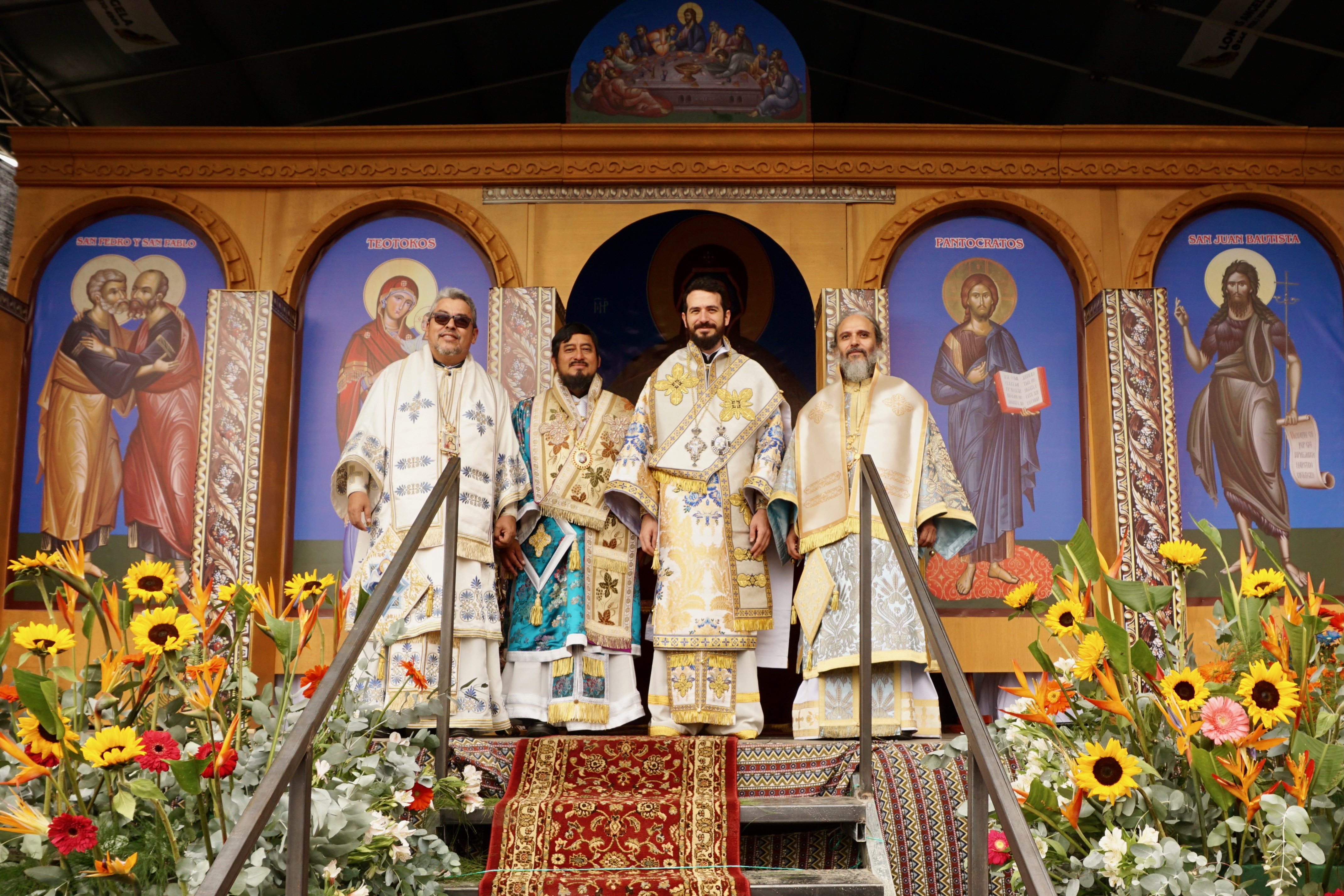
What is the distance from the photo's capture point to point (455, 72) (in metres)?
9.98

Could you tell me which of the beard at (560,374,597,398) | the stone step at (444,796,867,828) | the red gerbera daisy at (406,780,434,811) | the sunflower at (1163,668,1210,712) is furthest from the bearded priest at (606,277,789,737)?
the sunflower at (1163,668,1210,712)

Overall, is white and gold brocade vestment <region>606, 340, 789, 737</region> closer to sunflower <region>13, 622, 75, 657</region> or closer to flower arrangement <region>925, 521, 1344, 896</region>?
flower arrangement <region>925, 521, 1344, 896</region>

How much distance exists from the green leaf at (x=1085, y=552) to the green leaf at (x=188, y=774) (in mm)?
2015

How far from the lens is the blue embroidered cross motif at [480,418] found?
5461 millimetres

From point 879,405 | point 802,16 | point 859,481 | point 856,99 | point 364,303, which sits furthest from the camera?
point 856,99

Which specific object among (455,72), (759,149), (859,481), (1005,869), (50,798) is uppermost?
(455,72)

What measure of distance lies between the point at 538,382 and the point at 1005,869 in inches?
154

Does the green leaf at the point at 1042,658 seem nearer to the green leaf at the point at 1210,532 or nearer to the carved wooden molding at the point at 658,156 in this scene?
the green leaf at the point at 1210,532

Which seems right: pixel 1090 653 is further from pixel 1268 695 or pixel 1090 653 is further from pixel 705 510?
pixel 705 510

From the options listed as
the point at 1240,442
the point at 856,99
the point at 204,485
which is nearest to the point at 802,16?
the point at 856,99

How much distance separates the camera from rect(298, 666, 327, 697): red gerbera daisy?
3.45m

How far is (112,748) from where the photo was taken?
2729 millimetres

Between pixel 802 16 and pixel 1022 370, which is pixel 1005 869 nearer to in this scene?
pixel 1022 370

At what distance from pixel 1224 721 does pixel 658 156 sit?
5.04 metres
